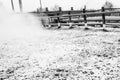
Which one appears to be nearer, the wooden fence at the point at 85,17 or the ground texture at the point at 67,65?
the ground texture at the point at 67,65

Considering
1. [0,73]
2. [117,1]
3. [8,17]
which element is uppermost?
[117,1]

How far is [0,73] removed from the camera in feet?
15.2

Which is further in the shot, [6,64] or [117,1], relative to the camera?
[117,1]

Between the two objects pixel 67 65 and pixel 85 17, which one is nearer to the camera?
pixel 67 65

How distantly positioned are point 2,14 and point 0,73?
12.9m

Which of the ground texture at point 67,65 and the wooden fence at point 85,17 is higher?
the wooden fence at point 85,17

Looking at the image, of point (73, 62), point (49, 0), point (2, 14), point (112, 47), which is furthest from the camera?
point (49, 0)

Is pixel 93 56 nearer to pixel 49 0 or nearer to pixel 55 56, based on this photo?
pixel 55 56

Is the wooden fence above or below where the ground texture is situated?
above

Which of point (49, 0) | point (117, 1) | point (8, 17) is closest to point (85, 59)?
point (8, 17)

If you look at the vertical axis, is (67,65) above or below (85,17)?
below

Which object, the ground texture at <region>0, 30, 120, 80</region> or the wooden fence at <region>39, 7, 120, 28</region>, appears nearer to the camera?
the ground texture at <region>0, 30, 120, 80</region>

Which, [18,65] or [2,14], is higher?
[2,14]

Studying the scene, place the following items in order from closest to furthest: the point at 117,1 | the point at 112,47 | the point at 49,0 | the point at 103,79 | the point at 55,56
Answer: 1. the point at 103,79
2. the point at 55,56
3. the point at 112,47
4. the point at 117,1
5. the point at 49,0
